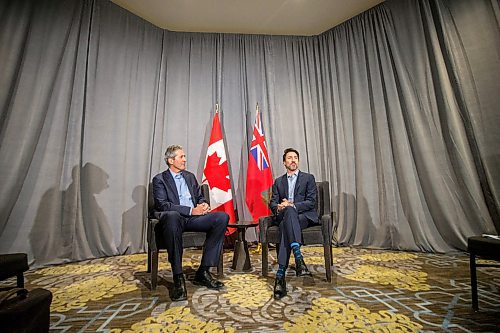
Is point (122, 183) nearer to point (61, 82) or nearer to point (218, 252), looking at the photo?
point (61, 82)

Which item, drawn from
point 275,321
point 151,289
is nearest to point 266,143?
point 151,289

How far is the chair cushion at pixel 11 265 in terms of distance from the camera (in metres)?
1.57

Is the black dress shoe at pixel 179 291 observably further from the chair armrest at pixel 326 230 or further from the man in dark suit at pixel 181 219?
the chair armrest at pixel 326 230

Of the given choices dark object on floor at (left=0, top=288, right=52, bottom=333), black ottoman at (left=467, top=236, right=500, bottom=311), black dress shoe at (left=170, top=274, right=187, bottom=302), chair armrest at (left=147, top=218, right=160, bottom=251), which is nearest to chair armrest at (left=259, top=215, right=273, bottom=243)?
black dress shoe at (left=170, top=274, right=187, bottom=302)

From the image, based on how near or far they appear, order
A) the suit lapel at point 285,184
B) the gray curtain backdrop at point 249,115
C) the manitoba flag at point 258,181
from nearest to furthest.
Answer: the suit lapel at point 285,184 < the gray curtain backdrop at point 249,115 < the manitoba flag at point 258,181

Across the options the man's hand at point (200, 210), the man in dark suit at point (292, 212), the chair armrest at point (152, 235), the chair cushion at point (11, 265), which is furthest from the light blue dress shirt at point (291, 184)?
the chair cushion at point (11, 265)

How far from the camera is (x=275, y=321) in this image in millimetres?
1556

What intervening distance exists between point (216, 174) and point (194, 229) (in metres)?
1.38

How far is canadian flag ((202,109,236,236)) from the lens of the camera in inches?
141

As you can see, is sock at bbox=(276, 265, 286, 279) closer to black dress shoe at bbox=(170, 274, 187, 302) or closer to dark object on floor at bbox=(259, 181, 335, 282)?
dark object on floor at bbox=(259, 181, 335, 282)

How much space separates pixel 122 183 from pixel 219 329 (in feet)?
8.77

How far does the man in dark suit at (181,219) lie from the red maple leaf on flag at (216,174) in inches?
32.1

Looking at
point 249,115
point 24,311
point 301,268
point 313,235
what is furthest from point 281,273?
point 249,115

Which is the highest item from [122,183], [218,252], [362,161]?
[362,161]
